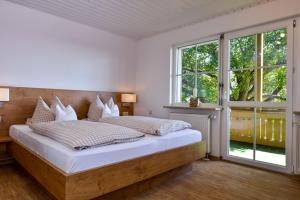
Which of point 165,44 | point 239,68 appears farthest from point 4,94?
point 239,68

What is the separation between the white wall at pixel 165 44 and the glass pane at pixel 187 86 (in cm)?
31

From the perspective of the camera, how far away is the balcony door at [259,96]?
2.92 m

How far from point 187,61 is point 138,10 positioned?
4.64 ft

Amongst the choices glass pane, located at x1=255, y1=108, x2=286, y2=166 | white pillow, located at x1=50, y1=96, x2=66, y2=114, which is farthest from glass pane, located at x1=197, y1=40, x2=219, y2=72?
white pillow, located at x1=50, y1=96, x2=66, y2=114

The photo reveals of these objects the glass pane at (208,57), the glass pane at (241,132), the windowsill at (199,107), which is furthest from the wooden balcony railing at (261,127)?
the glass pane at (208,57)

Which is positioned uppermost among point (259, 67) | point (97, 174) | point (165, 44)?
point (165, 44)

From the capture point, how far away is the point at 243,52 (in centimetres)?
338

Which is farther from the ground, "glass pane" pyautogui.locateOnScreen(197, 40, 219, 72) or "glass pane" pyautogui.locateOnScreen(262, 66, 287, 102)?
"glass pane" pyautogui.locateOnScreen(197, 40, 219, 72)

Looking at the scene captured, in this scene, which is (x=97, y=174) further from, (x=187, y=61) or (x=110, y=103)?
(x=187, y=61)

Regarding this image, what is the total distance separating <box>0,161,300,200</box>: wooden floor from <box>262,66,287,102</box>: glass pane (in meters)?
1.07

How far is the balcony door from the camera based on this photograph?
2.92 metres

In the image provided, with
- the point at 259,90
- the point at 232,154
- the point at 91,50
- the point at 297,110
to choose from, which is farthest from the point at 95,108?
the point at 297,110

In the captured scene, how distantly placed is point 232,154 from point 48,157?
280 cm

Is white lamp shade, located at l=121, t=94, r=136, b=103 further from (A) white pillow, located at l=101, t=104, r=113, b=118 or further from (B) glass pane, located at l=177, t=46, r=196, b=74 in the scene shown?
(B) glass pane, located at l=177, t=46, r=196, b=74
